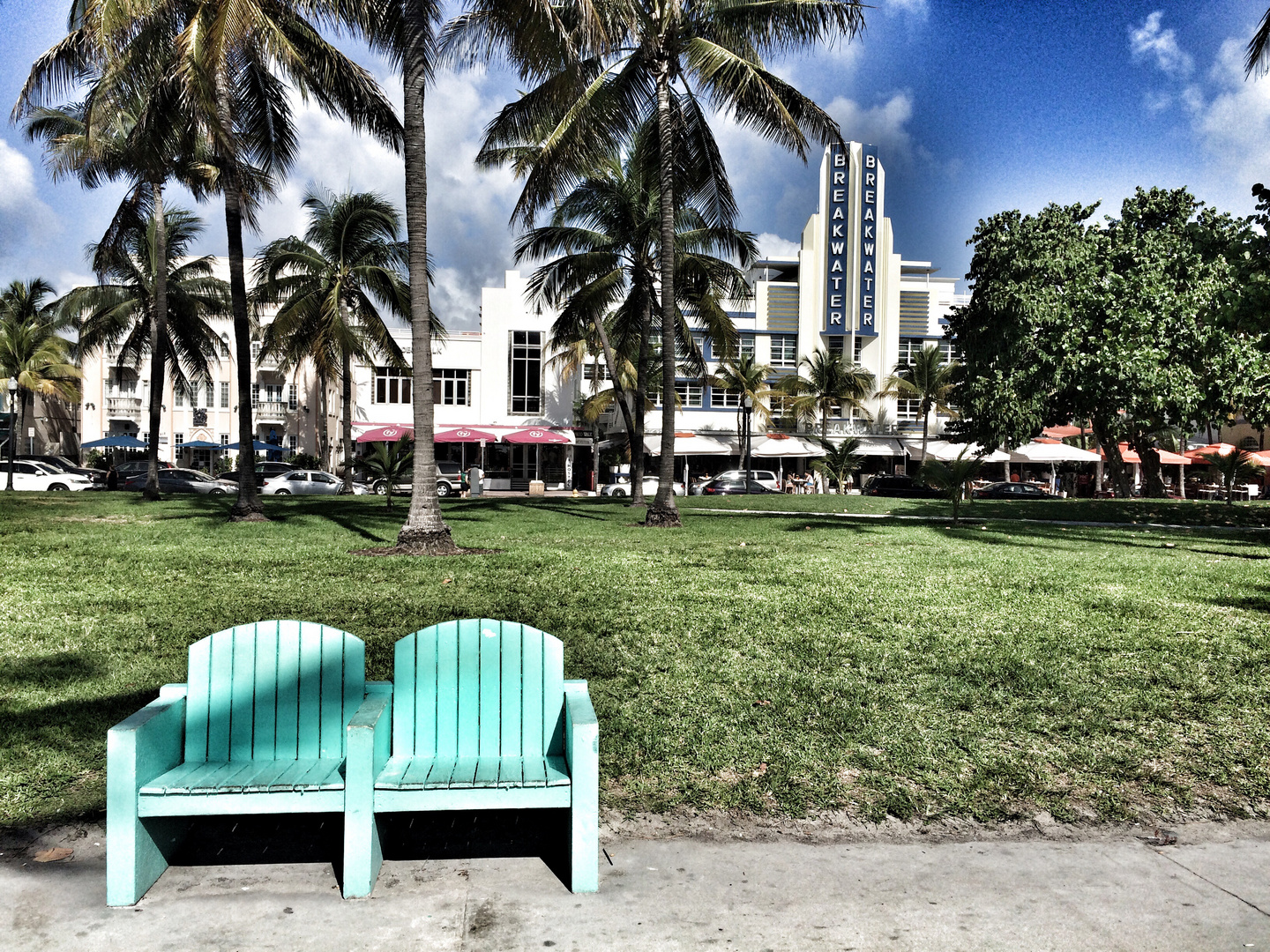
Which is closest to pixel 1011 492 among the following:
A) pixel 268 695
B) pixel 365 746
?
pixel 268 695

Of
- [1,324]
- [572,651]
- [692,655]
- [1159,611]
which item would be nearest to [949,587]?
[1159,611]

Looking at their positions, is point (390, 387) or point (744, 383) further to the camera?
point (744, 383)

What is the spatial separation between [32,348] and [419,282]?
3810cm

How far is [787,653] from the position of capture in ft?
21.6

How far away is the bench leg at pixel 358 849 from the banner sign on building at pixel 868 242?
156 ft

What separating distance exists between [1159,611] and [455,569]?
21.7ft

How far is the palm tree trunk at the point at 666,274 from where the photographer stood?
1681 centimetres

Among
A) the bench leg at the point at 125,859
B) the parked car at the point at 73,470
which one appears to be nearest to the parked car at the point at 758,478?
the parked car at the point at 73,470

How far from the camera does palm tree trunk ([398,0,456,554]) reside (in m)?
11.8

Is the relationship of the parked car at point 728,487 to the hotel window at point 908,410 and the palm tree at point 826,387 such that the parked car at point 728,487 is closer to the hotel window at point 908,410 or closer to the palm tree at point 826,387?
the palm tree at point 826,387

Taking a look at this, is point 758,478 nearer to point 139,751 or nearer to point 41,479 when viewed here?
point 41,479

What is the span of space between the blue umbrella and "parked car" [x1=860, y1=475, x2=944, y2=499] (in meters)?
36.4

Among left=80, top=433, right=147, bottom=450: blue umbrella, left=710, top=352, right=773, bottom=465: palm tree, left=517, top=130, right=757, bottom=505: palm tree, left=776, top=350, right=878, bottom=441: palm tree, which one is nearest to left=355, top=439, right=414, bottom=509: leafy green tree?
left=517, top=130, right=757, bottom=505: palm tree

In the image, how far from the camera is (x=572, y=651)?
660 cm
